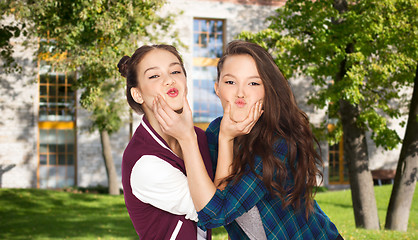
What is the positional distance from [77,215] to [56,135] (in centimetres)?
821

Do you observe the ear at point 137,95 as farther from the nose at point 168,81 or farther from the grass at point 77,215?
the grass at point 77,215

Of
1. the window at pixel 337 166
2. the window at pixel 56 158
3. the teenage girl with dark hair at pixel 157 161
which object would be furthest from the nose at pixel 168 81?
the window at pixel 337 166

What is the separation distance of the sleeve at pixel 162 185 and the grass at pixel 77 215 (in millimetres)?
7590

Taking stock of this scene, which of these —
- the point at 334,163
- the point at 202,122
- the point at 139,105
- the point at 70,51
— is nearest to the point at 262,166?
the point at 139,105

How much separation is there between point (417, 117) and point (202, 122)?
12.7m

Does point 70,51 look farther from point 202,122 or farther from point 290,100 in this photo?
point 202,122

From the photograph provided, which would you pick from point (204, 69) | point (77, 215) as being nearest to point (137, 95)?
point (77, 215)

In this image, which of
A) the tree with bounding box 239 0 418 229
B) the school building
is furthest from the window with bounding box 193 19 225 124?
the tree with bounding box 239 0 418 229

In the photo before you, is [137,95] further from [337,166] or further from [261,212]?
[337,166]

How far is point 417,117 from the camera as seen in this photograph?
10.1 meters

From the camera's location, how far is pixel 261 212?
2139mm

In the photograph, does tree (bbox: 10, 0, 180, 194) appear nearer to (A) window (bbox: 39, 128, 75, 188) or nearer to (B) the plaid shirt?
(B) the plaid shirt

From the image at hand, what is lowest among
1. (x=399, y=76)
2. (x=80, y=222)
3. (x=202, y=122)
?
(x=80, y=222)

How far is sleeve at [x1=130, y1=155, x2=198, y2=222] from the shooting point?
79.9 inches
